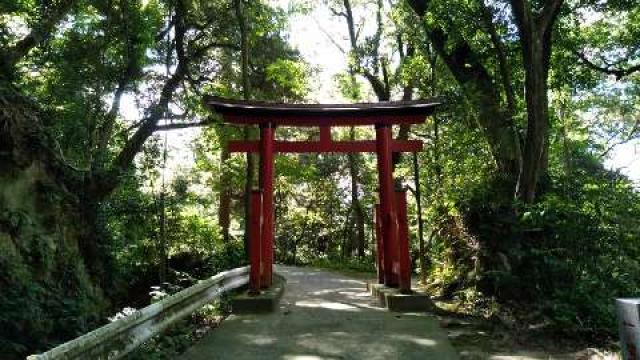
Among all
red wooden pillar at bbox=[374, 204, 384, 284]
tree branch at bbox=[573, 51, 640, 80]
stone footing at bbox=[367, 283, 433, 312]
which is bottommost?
stone footing at bbox=[367, 283, 433, 312]

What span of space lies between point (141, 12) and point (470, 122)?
Result: 29.3 feet

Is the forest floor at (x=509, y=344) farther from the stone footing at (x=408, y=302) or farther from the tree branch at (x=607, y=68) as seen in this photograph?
the tree branch at (x=607, y=68)

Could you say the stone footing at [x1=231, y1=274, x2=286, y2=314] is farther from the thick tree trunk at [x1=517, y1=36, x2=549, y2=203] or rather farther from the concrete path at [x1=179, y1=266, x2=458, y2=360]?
the thick tree trunk at [x1=517, y1=36, x2=549, y2=203]

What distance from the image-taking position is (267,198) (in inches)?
400

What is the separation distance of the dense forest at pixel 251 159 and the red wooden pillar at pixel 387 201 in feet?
4.50

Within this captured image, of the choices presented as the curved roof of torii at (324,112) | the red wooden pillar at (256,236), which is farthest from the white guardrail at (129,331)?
the curved roof of torii at (324,112)

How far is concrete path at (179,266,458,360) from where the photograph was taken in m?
5.73

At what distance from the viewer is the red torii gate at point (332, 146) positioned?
31.3ft

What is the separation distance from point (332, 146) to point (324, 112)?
83 centimetres

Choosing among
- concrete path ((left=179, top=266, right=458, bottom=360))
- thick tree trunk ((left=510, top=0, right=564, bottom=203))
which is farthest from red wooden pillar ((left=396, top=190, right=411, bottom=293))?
thick tree trunk ((left=510, top=0, right=564, bottom=203))

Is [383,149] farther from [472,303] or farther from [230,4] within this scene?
[230,4]

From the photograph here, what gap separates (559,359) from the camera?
5.43 m

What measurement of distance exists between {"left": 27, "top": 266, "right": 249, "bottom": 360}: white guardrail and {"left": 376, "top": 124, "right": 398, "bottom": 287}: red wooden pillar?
3.83 meters

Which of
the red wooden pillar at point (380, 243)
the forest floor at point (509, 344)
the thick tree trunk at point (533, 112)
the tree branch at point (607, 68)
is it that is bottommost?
the forest floor at point (509, 344)
